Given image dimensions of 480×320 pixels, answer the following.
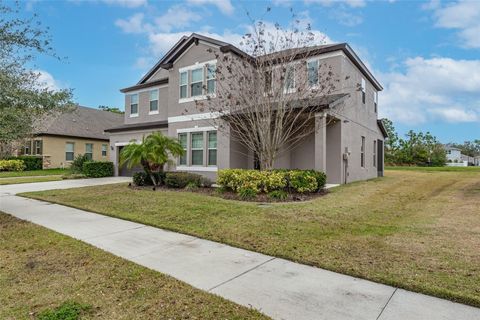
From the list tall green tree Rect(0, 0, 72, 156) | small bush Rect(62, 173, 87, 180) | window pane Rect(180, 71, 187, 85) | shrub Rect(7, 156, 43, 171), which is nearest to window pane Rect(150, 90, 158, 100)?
window pane Rect(180, 71, 187, 85)

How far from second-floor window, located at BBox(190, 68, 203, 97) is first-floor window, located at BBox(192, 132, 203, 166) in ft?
7.04

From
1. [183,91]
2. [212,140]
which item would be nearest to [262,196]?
[212,140]

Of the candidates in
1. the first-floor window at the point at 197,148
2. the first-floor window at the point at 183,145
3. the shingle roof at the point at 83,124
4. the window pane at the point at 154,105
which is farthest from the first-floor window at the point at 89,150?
the first-floor window at the point at 197,148

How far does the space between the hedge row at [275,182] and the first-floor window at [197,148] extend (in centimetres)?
487

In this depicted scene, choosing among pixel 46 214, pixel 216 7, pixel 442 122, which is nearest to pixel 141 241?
pixel 46 214

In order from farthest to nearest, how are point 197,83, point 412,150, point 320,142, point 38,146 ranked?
point 412,150 < point 38,146 < point 197,83 < point 320,142

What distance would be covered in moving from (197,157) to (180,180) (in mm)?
3018

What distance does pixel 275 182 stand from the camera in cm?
1112

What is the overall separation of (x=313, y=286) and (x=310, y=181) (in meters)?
7.54

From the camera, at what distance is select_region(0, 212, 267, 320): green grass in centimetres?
336

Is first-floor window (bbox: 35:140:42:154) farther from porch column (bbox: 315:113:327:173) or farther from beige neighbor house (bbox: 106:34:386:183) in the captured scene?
porch column (bbox: 315:113:327:173)

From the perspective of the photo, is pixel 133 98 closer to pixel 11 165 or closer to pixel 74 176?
pixel 74 176

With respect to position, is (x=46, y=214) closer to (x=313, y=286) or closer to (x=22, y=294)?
(x=22, y=294)

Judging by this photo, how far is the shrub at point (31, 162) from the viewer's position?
26.4 metres
